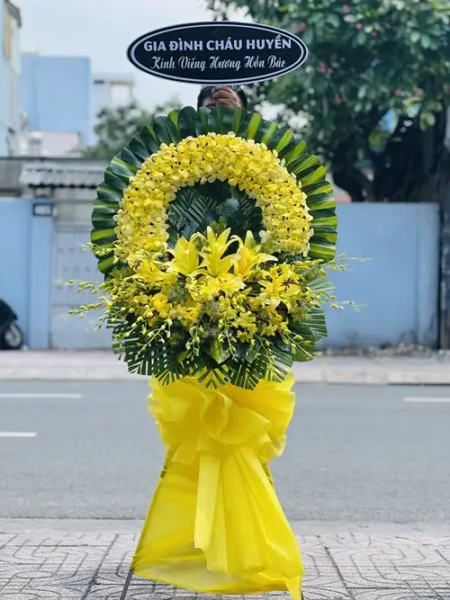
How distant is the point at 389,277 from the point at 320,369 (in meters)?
2.52

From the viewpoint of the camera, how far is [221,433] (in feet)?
11.6

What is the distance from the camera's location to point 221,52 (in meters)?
3.91

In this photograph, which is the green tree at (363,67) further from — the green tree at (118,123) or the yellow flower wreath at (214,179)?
the green tree at (118,123)

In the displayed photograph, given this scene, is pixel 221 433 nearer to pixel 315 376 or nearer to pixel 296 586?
pixel 296 586

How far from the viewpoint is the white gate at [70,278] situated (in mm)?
14680

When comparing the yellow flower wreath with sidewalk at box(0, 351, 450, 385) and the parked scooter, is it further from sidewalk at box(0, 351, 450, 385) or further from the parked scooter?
the parked scooter

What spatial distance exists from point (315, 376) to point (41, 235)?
5.05 m

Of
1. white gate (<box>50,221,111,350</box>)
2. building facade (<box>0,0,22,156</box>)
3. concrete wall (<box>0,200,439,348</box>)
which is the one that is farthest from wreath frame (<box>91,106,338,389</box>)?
building facade (<box>0,0,22,156</box>)

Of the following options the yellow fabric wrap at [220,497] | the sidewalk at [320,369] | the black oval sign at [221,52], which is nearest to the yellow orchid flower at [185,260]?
the yellow fabric wrap at [220,497]

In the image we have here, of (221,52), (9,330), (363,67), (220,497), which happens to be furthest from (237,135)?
(9,330)

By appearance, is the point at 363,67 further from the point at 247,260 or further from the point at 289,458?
the point at 247,260

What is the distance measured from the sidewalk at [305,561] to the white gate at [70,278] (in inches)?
369

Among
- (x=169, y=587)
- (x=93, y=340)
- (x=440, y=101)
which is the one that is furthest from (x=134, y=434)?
(x=440, y=101)

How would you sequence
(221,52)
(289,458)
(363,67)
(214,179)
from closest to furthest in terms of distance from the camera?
1. (214,179)
2. (221,52)
3. (289,458)
4. (363,67)
